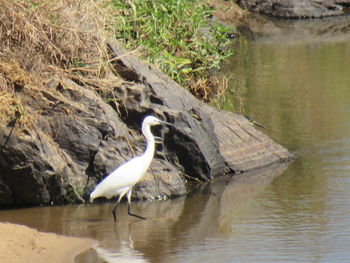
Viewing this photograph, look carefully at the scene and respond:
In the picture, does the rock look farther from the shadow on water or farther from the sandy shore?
the sandy shore

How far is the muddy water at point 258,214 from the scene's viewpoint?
611 centimetres

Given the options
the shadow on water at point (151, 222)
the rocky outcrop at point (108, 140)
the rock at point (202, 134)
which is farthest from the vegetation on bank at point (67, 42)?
the shadow on water at point (151, 222)

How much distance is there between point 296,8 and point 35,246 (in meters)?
20.1

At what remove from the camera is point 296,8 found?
24.9 meters

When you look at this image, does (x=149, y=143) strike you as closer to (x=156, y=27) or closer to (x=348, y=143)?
(x=348, y=143)

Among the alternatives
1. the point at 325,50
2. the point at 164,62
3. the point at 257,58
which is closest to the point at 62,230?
the point at 164,62

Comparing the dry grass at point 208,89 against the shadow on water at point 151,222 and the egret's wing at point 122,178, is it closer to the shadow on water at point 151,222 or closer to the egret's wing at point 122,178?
the shadow on water at point 151,222

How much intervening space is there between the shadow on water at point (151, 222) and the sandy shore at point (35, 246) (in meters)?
0.13

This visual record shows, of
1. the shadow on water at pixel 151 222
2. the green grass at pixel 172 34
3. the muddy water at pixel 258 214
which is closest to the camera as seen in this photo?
the muddy water at pixel 258 214

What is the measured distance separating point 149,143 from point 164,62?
3060 mm

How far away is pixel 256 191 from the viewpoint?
26.0ft

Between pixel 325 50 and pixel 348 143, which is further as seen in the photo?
pixel 325 50

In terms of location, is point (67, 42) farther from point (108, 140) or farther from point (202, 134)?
point (202, 134)

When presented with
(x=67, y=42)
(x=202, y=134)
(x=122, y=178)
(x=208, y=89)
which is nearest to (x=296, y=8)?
(x=208, y=89)
